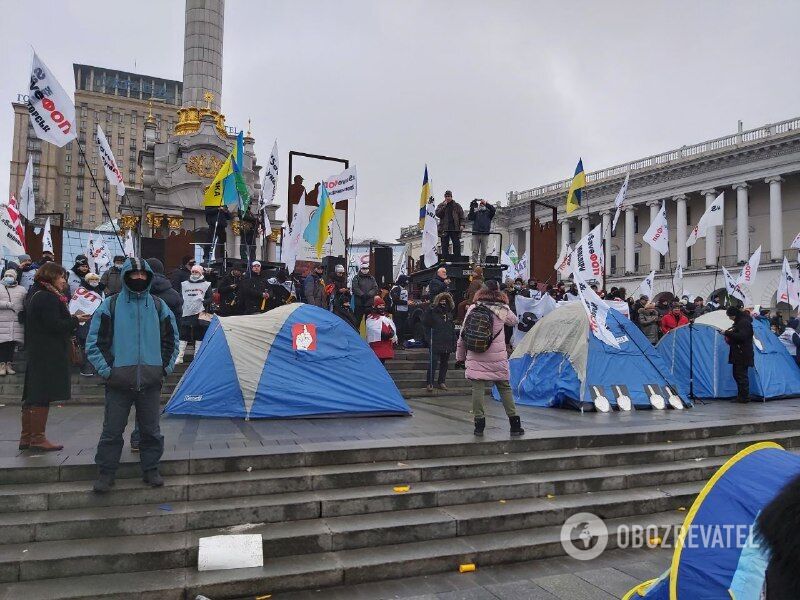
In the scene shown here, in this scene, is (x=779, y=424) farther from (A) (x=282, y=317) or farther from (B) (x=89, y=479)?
(B) (x=89, y=479)

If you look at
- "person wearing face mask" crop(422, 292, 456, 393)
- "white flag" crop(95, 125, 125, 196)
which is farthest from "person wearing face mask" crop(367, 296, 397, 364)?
"white flag" crop(95, 125, 125, 196)

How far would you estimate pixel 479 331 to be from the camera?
7.71 m

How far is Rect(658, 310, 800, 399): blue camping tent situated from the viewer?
12.9m

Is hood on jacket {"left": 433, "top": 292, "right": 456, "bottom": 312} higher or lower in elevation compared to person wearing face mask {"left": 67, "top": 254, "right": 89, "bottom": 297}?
lower

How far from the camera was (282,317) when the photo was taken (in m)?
9.35

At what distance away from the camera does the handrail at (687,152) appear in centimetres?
4738

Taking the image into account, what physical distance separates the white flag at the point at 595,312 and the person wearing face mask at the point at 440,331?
→ 2.62 m

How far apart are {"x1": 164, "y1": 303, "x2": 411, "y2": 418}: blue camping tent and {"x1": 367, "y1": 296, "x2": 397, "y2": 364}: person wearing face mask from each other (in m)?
2.27

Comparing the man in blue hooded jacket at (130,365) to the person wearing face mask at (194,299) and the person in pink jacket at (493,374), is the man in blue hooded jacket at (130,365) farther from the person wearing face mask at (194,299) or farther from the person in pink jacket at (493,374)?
the person wearing face mask at (194,299)

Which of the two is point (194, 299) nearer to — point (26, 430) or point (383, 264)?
point (26, 430)

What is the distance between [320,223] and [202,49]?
23.9 meters

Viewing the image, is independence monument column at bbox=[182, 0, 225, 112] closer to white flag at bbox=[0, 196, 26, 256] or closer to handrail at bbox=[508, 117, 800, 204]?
white flag at bbox=[0, 196, 26, 256]

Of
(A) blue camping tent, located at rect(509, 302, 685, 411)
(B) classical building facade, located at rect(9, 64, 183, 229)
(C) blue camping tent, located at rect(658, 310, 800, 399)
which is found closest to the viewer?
(A) blue camping tent, located at rect(509, 302, 685, 411)

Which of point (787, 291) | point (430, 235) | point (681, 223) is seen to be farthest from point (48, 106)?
point (681, 223)
